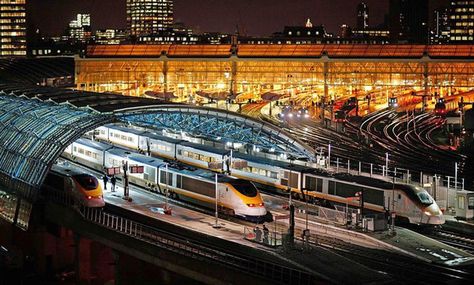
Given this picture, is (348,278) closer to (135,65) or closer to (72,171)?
(72,171)

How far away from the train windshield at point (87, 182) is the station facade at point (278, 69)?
59276 mm

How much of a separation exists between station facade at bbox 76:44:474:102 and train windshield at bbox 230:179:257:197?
58980 mm

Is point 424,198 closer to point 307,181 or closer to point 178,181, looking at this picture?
point 307,181

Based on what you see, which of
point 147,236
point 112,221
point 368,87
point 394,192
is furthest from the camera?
point 368,87

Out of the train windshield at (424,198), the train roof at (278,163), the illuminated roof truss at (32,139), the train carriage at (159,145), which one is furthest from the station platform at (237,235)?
the train windshield at (424,198)

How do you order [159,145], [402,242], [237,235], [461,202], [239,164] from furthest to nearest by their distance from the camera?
[159,145]
[239,164]
[461,202]
[237,235]
[402,242]

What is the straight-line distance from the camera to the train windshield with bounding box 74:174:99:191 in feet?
132

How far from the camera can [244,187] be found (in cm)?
3934

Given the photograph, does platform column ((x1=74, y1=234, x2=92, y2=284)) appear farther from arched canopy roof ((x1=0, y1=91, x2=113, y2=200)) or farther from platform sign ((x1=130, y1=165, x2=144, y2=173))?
platform sign ((x1=130, y1=165, x2=144, y2=173))

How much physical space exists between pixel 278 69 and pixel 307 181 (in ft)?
193

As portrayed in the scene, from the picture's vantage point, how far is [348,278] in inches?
1086

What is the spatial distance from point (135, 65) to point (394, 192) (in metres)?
70.2

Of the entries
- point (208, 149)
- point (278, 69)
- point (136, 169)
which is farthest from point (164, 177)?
point (278, 69)

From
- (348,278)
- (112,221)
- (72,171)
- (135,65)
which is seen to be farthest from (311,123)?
(348,278)
